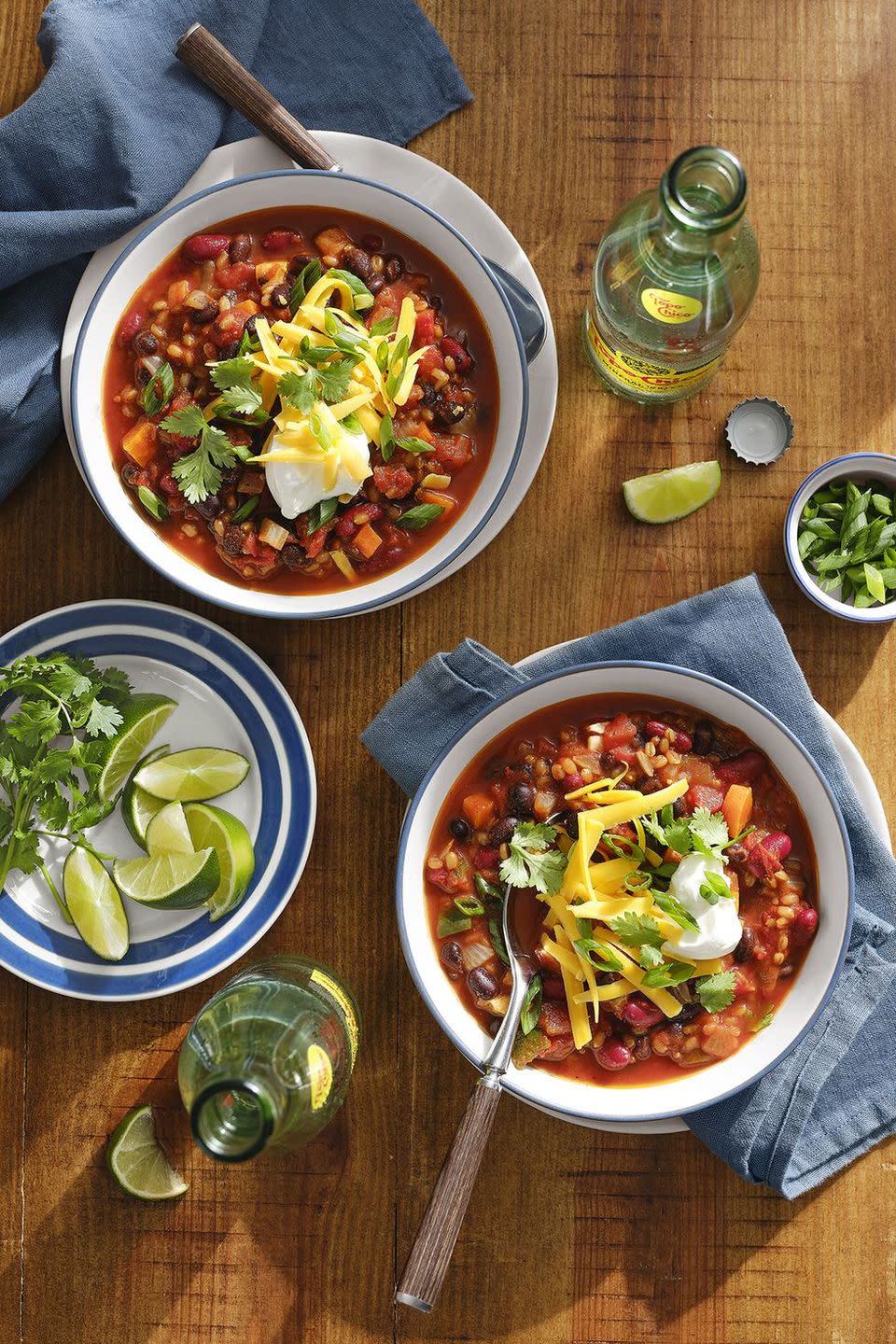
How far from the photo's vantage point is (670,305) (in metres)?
2.69

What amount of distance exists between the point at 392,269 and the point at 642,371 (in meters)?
0.72

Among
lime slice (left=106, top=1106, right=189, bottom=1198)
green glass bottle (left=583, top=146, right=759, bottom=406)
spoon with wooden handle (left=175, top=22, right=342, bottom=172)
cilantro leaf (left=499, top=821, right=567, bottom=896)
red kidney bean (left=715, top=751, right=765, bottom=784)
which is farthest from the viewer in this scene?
lime slice (left=106, top=1106, right=189, bottom=1198)

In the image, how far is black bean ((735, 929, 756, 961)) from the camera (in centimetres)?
271

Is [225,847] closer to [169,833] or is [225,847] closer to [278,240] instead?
[169,833]

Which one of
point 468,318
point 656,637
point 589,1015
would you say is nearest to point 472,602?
point 656,637

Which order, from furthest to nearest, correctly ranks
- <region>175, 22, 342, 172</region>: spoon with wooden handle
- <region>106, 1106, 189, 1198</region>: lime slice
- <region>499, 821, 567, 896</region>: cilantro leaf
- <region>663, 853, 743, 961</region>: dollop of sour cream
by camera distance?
<region>106, 1106, 189, 1198</region>: lime slice < <region>175, 22, 342, 172</region>: spoon with wooden handle < <region>499, 821, 567, 896</region>: cilantro leaf < <region>663, 853, 743, 961</region>: dollop of sour cream

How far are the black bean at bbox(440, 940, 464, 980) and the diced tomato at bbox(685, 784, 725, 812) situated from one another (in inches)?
27.4

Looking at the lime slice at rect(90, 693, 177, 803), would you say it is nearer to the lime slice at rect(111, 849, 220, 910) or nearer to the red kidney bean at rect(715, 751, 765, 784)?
the lime slice at rect(111, 849, 220, 910)

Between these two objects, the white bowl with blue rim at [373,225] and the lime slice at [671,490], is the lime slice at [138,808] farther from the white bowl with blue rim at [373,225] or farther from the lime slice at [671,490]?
the lime slice at [671,490]

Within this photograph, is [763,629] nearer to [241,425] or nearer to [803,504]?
[803,504]

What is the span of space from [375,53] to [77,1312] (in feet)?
12.2

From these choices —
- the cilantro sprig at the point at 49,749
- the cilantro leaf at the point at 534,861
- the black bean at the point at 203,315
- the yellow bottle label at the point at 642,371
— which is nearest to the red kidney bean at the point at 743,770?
the cilantro leaf at the point at 534,861

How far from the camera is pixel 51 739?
121 inches

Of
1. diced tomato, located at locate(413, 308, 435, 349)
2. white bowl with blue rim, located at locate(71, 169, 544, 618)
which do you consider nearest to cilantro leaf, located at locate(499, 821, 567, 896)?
white bowl with blue rim, located at locate(71, 169, 544, 618)
